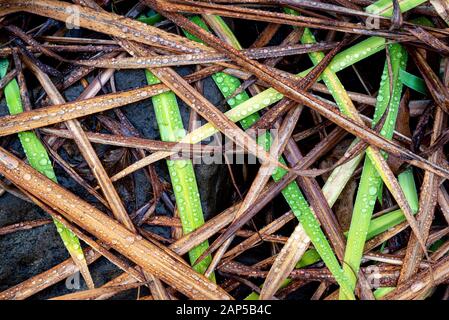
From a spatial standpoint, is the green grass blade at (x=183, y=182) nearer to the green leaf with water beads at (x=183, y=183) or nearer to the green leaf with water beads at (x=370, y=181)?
the green leaf with water beads at (x=183, y=183)

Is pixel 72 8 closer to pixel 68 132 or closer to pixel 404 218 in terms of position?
pixel 68 132

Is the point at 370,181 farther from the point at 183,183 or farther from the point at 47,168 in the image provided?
the point at 47,168

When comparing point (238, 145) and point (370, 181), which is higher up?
point (238, 145)

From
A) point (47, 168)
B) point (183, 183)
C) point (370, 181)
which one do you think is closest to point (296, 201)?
point (370, 181)

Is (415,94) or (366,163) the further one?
(415,94)

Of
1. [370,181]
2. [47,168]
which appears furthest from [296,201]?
[47,168]

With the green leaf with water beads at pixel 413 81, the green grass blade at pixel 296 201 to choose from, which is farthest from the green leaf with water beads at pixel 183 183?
the green leaf with water beads at pixel 413 81

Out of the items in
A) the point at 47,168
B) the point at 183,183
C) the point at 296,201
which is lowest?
the point at 296,201

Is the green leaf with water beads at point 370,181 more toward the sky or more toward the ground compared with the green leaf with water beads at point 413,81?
more toward the ground

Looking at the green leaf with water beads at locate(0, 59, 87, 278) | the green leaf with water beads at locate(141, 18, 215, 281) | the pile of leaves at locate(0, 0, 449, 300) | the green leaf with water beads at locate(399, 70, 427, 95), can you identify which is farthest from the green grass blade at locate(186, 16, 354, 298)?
the green leaf with water beads at locate(0, 59, 87, 278)

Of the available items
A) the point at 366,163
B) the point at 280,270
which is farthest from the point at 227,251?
the point at 366,163

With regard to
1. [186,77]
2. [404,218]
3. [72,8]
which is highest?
[72,8]
